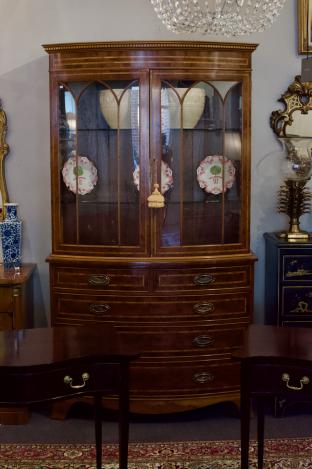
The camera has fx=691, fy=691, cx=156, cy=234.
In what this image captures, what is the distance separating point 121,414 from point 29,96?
237cm

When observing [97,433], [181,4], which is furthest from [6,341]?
[181,4]

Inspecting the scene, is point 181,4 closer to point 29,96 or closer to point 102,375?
point 102,375

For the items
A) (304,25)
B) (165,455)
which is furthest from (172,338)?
(304,25)

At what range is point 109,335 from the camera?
2.78m

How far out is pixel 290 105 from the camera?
14.1 ft

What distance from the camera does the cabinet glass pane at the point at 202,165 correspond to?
3.86 metres

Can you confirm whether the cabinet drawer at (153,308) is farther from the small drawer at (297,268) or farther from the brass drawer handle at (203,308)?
the small drawer at (297,268)

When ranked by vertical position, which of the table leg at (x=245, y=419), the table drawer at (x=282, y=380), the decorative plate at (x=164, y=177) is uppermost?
the decorative plate at (x=164, y=177)

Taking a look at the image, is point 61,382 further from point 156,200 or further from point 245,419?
point 156,200

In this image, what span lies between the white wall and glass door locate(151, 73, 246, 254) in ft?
1.49

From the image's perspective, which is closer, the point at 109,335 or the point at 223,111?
the point at 109,335

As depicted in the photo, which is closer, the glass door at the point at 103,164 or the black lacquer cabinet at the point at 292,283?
the glass door at the point at 103,164

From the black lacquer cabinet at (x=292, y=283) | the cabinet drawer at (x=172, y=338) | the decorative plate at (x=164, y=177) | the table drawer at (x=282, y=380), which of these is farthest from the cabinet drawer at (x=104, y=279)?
the table drawer at (x=282, y=380)

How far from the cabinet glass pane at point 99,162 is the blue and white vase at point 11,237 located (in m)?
0.40
